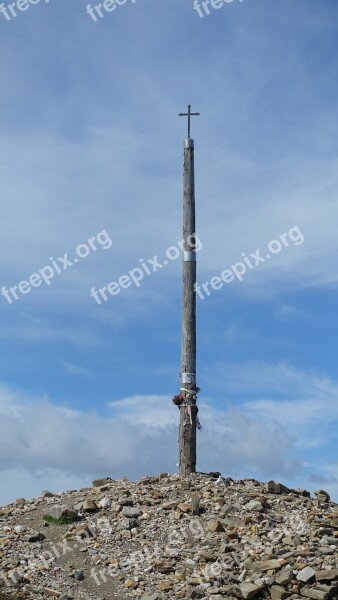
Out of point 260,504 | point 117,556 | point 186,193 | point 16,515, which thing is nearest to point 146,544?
point 117,556

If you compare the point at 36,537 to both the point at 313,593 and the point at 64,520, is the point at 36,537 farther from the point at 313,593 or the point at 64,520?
the point at 313,593

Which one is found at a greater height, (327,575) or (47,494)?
(47,494)

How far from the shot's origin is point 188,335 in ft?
68.2

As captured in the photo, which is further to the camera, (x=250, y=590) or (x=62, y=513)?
(x=62, y=513)

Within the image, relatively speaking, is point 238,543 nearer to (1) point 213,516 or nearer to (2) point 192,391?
(1) point 213,516

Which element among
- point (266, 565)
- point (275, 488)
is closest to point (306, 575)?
point (266, 565)

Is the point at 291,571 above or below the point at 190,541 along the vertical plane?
below

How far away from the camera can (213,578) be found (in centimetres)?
1522

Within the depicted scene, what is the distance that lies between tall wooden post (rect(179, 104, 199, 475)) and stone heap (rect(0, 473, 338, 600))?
2.63 ft

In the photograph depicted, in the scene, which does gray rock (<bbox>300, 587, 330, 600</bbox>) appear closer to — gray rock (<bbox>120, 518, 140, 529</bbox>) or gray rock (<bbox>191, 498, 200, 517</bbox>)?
gray rock (<bbox>191, 498, 200, 517</bbox>)

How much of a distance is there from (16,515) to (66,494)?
193 centimetres

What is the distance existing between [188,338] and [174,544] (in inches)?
238

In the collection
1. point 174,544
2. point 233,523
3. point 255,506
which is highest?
point 255,506

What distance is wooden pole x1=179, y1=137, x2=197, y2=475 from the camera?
2052cm
